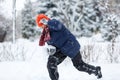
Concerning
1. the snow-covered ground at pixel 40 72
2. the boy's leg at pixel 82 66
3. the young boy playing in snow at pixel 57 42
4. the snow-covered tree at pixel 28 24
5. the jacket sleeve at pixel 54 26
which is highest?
the jacket sleeve at pixel 54 26

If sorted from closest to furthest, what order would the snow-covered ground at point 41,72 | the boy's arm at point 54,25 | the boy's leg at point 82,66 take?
the boy's arm at point 54,25 → the boy's leg at point 82,66 → the snow-covered ground at point 41,72

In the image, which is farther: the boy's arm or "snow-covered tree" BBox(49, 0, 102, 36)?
"snow-covered tree" BBox(49, 0, 102, 36)

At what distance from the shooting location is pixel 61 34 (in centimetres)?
665

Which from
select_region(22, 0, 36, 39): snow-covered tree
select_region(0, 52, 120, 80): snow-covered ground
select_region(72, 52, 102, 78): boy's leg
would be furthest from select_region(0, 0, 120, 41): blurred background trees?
select_region(72, 52, 102, 78): boy's leg

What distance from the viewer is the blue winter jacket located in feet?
21.6

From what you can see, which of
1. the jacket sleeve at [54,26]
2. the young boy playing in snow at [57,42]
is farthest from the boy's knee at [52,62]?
the jacket sleeve at [54,26]

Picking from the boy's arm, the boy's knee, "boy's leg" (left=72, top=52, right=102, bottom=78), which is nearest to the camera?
the boy's arm

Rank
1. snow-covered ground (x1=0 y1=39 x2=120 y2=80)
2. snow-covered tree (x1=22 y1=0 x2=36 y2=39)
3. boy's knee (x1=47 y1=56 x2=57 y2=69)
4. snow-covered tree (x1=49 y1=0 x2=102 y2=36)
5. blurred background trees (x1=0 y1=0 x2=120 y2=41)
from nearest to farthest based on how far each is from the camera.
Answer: boy's knee (x1=47 y1=56 x2=57 y2=69)
snow-covered ground (x1=0 y1=39 x2=120 y2=80)
blurred background trees (x1=0 y1=0 x2=120 y2=41)
snow-covered tree (x1=49 y1=0 x2=102 y2=36)
snow-covered tree (x1=22 y1=0 x2=36 y2=39)

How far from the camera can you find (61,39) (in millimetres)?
6648

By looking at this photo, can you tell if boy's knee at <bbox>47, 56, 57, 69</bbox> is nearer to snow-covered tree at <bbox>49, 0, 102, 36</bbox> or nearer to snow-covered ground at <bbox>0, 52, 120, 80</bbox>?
snow-covered ground at <bbox>0, 52, 120, 80</bbox>

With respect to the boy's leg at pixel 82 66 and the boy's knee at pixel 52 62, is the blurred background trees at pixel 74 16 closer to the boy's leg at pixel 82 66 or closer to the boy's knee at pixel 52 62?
the boy's leg at pixel 82 66

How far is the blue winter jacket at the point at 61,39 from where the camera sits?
6.58m

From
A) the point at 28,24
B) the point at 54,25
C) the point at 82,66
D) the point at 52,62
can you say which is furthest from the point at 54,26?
the point at 28,24

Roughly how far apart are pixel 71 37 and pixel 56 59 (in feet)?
1.72
